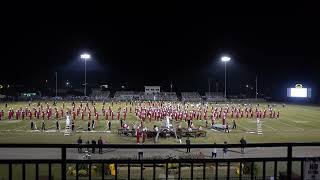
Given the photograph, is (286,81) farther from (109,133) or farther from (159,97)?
(109,133)

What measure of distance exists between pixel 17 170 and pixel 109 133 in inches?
728

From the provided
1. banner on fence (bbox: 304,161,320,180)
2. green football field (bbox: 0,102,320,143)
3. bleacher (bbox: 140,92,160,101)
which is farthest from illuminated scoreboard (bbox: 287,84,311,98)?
banner on fence (bbox: 304,161,320,180)

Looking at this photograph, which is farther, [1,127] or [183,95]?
[183,95]

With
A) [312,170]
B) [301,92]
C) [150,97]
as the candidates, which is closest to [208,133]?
[312,170]

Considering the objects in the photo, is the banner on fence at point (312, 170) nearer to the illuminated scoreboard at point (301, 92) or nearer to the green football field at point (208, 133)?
the green football field at point (208, 133)

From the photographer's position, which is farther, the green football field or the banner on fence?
the green football field

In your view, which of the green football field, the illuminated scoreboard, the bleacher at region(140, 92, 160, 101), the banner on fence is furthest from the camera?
the bleacher at region(140, 92, 160, 101)

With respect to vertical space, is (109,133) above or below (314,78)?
below

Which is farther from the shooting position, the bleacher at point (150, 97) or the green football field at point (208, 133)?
the bleacher at point (150, 97)

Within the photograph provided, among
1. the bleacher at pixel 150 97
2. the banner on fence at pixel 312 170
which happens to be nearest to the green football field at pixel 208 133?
the banner on fence at pixel 312 170

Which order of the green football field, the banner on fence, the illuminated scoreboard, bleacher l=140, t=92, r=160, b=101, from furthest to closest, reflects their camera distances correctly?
bleacher l=140, t=92, r=160, b=101
the illuminated scoreboard
the green football field
the banner on fence

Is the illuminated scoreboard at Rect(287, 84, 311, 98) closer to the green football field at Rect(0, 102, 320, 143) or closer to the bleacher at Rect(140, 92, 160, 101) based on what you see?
the bleacher at Rect(140, 92, 160, 101)

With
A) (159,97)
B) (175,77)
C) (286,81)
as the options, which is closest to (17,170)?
(159,97)

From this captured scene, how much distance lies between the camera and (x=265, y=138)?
3616 centimetres
